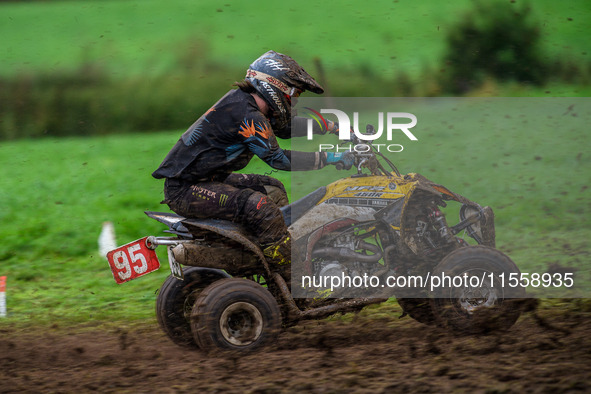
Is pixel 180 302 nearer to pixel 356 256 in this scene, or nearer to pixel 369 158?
pixel 356 256

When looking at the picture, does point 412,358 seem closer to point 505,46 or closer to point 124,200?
point 124,200

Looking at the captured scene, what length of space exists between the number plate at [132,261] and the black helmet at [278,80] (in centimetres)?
138

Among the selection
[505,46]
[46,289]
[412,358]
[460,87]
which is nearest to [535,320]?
[412,358]

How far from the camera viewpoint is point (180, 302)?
5.71 metres

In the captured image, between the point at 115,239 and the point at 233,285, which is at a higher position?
the point at 115,239

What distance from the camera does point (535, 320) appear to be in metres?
5.81

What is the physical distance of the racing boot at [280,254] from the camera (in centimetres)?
532

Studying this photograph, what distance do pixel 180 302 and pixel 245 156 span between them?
49.5 inches

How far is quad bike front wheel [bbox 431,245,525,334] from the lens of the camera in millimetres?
5367

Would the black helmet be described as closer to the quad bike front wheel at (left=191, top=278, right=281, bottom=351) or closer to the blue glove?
the blue glove

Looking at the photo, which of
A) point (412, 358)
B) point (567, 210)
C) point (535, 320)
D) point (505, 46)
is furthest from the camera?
point (505, 46)

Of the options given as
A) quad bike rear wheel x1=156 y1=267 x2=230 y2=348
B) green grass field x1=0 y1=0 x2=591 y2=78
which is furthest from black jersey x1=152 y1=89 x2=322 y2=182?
green grass field x1=0 y1=0 x2=591 y2=78

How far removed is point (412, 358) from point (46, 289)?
459 cm

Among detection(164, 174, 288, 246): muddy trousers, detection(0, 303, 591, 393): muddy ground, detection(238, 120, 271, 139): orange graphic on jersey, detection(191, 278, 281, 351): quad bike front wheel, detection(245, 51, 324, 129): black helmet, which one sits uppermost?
detection(245, 51, 324, 129): black helmet
